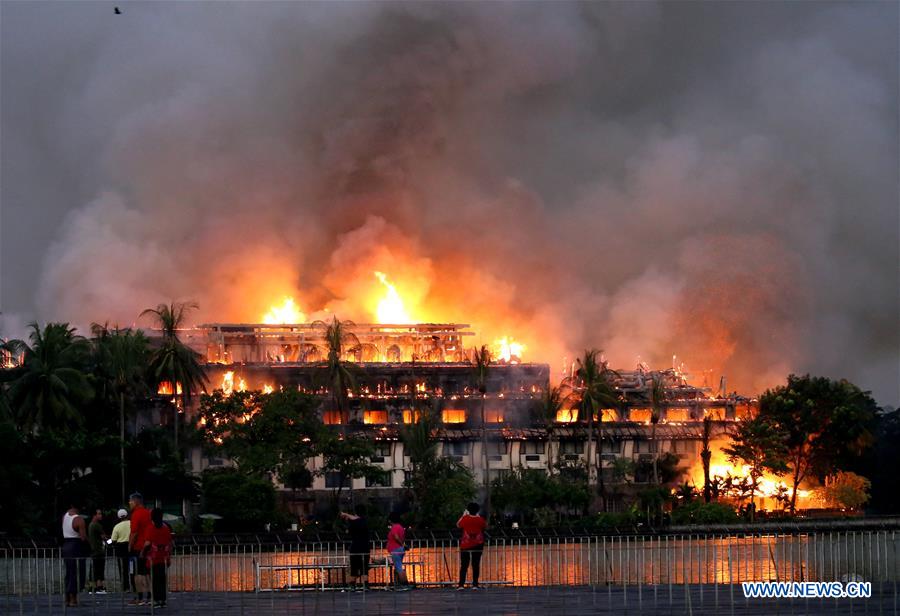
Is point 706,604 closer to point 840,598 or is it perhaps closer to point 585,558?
point 840,598

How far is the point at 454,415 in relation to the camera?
516 feet

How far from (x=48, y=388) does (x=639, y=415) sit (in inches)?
2633

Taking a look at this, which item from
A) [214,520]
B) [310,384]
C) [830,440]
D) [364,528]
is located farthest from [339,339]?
[364,528]

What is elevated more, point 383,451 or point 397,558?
point 383,451

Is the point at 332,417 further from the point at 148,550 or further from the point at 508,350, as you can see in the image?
the point at 148,550

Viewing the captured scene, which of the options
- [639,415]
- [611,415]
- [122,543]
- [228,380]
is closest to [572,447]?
[611,415]

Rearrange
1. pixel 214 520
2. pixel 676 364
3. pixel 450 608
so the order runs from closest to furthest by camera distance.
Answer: pixel 450 608 → pixel 214 520 → pixel 676 364

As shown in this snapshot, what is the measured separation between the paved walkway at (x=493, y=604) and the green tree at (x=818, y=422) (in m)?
92.6

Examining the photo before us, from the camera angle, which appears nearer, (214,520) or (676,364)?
(214,520)

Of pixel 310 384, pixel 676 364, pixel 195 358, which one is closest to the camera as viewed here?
pixel 195 358

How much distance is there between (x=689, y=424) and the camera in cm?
15850

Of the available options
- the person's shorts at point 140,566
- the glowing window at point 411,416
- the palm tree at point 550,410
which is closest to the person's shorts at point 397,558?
the person's shorts at point 140,566

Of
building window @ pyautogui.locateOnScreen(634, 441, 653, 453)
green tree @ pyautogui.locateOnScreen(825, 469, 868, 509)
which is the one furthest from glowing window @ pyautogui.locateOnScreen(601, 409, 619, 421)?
green tree @ pyautogui.locateOnScreen(825, 469, 868, 509)

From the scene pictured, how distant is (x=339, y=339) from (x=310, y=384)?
33.2ft
